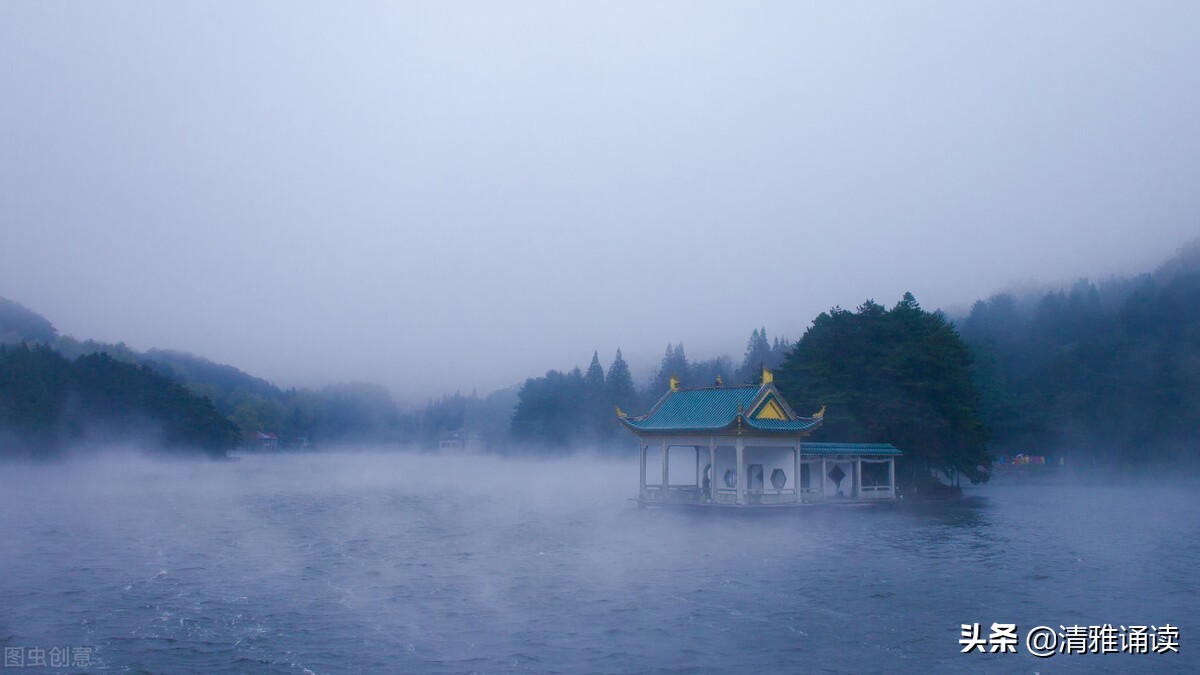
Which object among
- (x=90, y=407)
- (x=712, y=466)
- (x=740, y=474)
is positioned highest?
(x=90, y=407)

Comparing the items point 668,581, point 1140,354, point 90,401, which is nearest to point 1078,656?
point 668,581

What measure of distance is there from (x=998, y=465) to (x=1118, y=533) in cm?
4396

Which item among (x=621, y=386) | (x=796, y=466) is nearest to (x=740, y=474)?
(x=796, y=466)

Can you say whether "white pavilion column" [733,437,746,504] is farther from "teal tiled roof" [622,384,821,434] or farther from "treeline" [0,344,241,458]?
"treeline" [0,344,241,458]

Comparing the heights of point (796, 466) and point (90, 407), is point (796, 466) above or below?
below

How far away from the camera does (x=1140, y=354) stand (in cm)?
6431

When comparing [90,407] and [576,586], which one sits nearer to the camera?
[576,586]

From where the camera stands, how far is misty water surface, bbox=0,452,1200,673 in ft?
41.0

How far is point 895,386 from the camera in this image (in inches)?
1619

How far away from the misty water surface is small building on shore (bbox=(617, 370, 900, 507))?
3.91ft

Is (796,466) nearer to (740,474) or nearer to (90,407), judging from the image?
(740,474)

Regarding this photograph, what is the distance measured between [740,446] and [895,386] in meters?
14.0

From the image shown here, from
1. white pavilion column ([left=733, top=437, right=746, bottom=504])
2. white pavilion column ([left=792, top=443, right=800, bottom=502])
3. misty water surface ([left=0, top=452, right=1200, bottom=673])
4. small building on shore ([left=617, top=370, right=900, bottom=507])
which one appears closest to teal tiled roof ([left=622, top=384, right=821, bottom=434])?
small building on shore ([left=617, top=370, right=900, bottom=507])

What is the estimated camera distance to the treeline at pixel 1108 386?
201 feet
